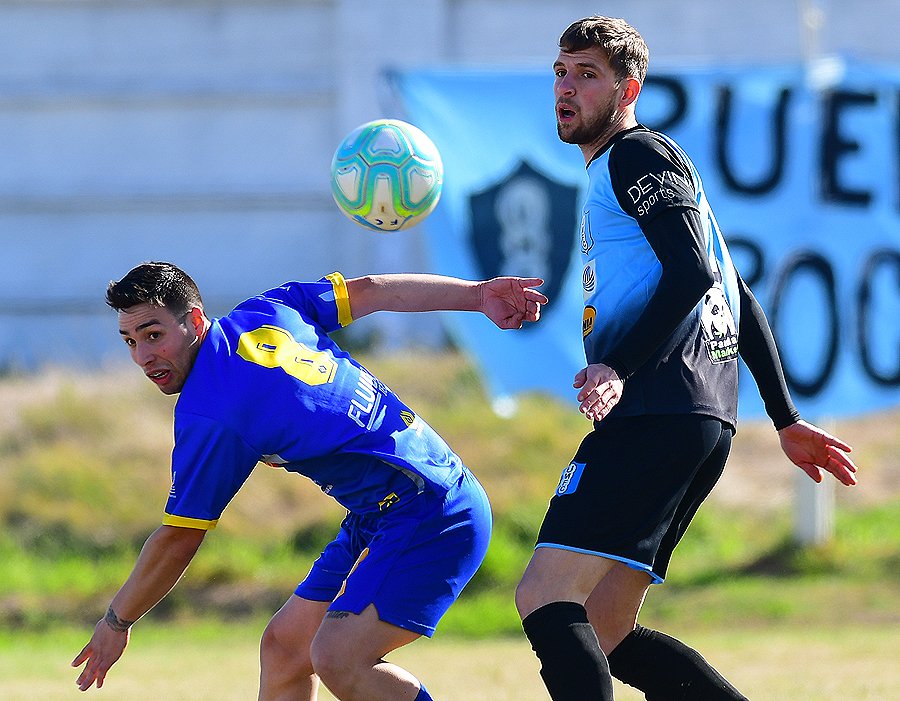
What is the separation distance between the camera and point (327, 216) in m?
20.0

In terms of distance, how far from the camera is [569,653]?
377 cm

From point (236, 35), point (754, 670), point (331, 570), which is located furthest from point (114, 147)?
point (331, 570)

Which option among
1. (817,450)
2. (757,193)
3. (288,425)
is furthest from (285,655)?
(757,193)

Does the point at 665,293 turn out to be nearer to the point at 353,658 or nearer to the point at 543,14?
the point at 353,658

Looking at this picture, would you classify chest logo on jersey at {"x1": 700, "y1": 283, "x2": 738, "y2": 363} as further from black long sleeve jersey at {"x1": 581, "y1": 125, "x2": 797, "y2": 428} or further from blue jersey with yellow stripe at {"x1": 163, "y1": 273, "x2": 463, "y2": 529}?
blue jersey with yellow stripe at {"x1": 163, "y1": 273, "x2": 463, "y2": 529}

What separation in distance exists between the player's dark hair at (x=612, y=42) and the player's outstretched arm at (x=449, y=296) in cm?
76

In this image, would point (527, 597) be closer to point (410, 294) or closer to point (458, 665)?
point (410, 294)

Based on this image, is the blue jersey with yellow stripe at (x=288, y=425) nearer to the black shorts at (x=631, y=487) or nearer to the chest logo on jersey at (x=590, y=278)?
the black shorts at (x=631, y=487)

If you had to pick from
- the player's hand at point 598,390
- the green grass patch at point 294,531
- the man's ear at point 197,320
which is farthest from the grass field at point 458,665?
the player's hand at point 598,390

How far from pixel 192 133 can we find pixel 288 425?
54.5 feet

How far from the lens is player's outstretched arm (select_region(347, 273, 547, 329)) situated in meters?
4.52

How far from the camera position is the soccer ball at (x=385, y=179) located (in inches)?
203

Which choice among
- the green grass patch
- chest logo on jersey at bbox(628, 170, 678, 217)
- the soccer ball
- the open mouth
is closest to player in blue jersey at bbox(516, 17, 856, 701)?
chest logo on jersey at bbox(628, 170, 678, 217)

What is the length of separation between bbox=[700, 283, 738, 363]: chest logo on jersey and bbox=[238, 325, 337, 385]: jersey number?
112 cm
